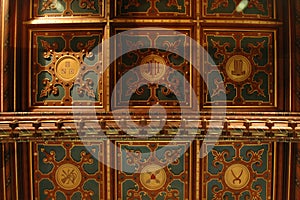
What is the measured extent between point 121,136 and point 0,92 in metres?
2.16

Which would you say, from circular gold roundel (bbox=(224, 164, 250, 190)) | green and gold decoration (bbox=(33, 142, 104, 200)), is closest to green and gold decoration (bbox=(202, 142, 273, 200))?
circular gold roundel (bbox=(224, 164, 250, 190))

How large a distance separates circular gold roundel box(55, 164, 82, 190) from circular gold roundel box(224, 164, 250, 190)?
245 cm

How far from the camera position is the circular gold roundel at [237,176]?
4680mm

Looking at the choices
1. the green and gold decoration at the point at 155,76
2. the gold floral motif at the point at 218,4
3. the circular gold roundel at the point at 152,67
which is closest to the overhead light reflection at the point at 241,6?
the gold floral motif at the point at 218,4

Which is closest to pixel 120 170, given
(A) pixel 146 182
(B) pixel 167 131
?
(A) pixel 146 182

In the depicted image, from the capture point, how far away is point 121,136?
3.83m

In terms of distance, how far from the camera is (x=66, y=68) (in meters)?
4.59

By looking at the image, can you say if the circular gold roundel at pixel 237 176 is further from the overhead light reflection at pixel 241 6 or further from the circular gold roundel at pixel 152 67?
the overhead light reflection at pixel 241 6

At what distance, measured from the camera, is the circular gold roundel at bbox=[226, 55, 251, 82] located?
182 inches

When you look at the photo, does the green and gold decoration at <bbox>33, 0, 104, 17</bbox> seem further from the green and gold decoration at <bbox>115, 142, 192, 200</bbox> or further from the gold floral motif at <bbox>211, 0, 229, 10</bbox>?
the green and gold decoration at <bbox>115, 142, 192, 200</bbox>

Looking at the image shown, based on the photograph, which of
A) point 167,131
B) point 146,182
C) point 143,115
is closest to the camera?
point 167,131

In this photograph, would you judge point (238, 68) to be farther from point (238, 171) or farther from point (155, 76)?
point (238, 171)

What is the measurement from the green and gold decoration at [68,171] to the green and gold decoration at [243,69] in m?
2.09

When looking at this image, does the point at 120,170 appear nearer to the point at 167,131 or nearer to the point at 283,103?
the point at 167,131
